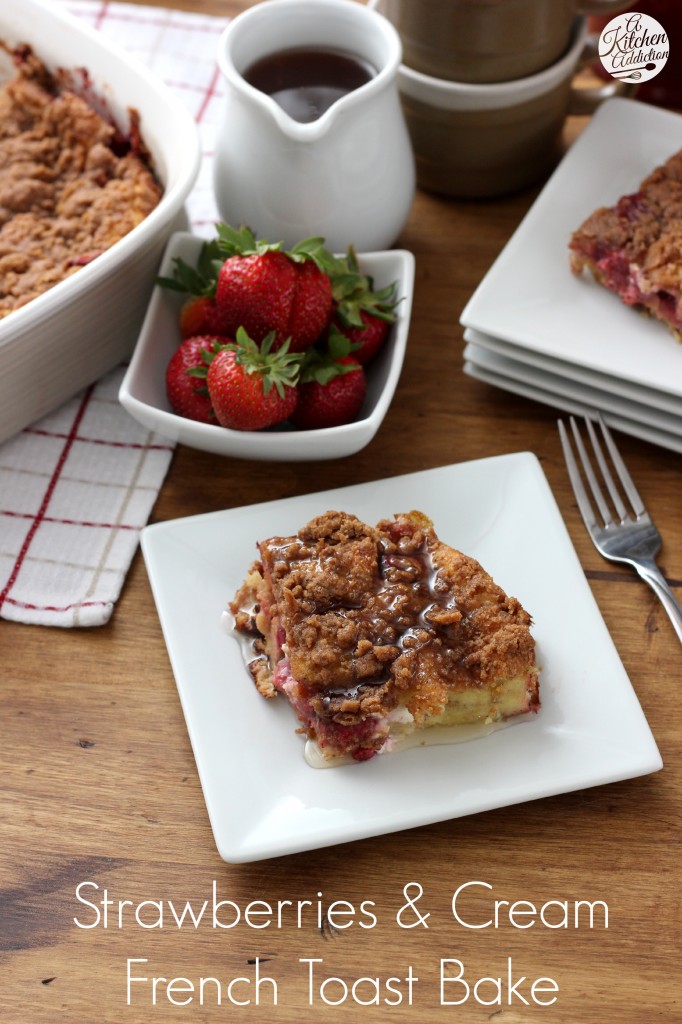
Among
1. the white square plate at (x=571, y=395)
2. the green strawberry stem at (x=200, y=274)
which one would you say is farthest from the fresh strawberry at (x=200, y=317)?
the white square plate at (x=571, y=395)

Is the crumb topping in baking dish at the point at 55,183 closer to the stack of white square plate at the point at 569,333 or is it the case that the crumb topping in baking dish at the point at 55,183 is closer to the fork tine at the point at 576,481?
the stack of white square plate at the point at 569,333

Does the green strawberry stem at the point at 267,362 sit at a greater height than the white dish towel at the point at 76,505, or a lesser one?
greater

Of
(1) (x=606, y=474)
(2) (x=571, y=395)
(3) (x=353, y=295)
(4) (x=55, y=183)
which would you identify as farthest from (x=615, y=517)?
(4) (x=55, y=183)

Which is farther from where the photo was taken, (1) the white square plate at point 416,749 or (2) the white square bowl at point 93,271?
(2) the white square bowl at point 93,271

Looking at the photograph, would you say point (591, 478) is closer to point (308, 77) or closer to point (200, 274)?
point (200, 274)

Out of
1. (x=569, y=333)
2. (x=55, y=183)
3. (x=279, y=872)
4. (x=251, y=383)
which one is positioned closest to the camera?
(x=279, y=872)

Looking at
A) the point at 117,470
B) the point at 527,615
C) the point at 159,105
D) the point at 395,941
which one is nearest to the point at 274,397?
the point at 117,470

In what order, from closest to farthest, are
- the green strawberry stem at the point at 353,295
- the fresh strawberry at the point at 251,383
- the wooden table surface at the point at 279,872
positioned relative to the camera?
the wooden table surface at the point at 279,872
the fresh strawberry at the point at 251,383
the green strawberry stem at the point at 353,295

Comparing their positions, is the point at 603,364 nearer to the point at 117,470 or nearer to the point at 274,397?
the point at 274,397

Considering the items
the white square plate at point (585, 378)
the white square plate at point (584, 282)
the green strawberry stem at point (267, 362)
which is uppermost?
the white square plate at point (584, 282)
